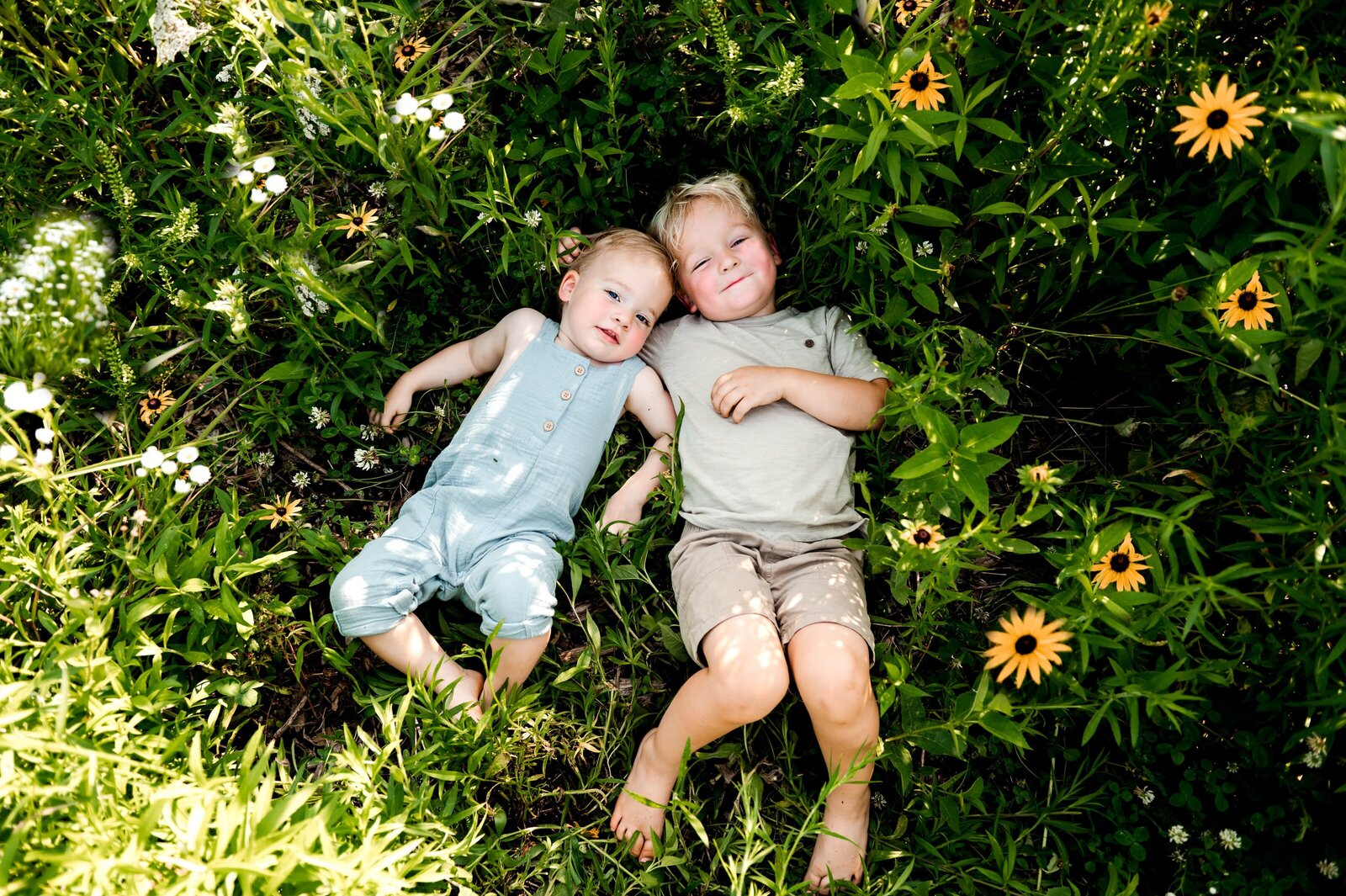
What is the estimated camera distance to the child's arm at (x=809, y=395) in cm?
256

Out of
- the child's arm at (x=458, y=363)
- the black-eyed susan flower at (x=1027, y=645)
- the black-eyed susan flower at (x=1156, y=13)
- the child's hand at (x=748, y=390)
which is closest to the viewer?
the black-eyed susan flower at (x=1156, y=13)

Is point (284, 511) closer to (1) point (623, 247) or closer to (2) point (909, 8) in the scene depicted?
(1) point (623, 247)

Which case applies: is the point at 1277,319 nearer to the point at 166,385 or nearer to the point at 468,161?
the point at 468,161

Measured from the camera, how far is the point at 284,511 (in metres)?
2.75

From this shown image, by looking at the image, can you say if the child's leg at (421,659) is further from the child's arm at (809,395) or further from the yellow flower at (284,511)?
the child's arm at (809,395)

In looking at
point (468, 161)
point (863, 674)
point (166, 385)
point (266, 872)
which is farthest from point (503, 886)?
point (468, 161)

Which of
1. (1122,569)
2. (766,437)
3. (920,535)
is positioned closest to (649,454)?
(766,437)

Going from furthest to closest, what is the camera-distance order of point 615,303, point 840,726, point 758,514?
point 615,303 → point 758,514 → point 840,726

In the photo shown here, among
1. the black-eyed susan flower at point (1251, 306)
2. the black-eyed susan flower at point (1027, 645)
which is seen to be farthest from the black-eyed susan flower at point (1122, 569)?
the black-eyed susan flower at point (1251, 306)

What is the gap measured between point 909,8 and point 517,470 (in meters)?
1.68

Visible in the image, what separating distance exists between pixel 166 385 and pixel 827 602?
219 centimetres

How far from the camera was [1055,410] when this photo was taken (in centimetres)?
274

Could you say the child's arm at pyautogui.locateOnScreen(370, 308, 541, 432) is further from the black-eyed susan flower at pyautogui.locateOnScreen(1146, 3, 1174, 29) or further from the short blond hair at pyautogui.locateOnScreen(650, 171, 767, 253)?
the black-eyed susan flower at pyautogui.locateOnScreen(1146, 3, 1174, 29)

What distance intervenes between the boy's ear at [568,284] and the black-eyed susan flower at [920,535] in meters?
1.27
